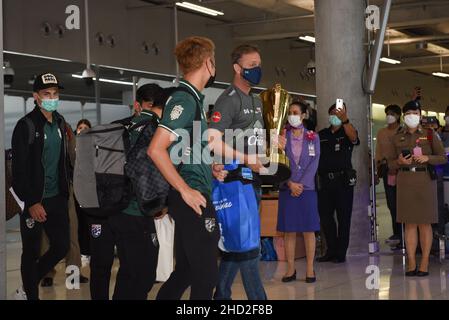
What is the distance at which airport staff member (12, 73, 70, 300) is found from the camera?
17.1 ft

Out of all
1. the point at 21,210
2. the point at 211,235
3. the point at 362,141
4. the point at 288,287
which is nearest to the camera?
Result: the point at 211,235

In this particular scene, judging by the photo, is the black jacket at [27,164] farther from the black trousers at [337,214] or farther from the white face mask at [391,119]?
the white face mask at [391,119]

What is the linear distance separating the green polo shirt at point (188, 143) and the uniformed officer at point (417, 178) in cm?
376

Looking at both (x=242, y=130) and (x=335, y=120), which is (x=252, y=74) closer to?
(x=242, y=130)

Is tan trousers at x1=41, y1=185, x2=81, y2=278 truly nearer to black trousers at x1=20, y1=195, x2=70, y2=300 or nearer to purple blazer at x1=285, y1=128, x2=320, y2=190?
purple blazer at x1=285, y1=128, x2=320, y2=190

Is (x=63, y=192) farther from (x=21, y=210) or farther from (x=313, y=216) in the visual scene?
(x=313, y=216)

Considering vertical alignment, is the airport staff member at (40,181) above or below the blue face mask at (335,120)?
below

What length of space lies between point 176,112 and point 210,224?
1.74 ft

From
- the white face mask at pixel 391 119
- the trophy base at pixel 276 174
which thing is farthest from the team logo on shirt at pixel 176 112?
the white face mask at pixel 391 119

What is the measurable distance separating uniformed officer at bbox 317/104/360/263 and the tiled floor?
9.5 inches

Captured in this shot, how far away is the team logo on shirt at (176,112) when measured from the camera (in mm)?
3703
